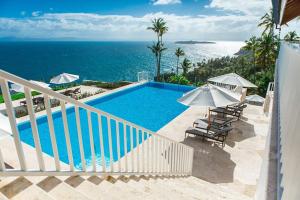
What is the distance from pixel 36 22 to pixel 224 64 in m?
142

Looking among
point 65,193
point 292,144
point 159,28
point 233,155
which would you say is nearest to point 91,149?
point 65,193

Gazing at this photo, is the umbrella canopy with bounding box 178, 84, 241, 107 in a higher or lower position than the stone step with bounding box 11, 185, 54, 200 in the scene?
lower

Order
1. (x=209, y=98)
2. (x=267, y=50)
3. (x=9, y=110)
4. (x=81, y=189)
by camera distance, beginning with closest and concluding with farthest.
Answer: (x=9, y=110) → (x=81, y=189) → (x=209, y=98) → (x=267, y=50)

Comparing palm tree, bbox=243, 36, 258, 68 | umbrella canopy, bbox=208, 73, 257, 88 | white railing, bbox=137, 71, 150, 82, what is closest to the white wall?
umbrella canopy, bbox=208, 73, 257, 88

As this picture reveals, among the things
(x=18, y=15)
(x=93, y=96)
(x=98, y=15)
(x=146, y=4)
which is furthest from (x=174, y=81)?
(x=18, y=15)

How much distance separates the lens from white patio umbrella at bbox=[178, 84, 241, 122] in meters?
6.16

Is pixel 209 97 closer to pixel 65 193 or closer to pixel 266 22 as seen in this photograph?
pixel 65 193

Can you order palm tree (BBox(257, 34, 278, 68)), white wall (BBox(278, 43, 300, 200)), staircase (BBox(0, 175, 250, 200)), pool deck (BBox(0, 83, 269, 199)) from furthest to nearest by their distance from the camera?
palm tree (BBox(257, 34, 278, 68)), pool deck (BBox(0, 83, 269, 199)), staircase (BBox(0, 175, 250, 200)), white wall (BBox(278, 43, 300, 200))

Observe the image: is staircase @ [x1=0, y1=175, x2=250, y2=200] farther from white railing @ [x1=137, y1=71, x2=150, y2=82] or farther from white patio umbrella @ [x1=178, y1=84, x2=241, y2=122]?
white railing @ [x1=137, y1=71, x2=150, y2=82]

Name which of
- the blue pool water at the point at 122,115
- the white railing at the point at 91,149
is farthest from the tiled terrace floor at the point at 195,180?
the blue pool water at the point at 122,115

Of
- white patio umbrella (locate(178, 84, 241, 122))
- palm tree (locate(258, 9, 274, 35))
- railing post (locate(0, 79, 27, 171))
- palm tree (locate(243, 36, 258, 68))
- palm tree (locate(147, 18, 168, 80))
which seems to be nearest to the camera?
railing post (locate(0, 79, 27, 171))

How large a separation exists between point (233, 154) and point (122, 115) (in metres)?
6.38

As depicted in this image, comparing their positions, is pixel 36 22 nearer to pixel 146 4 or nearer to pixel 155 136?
pixel 146 4

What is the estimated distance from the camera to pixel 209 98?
6.26 meters
